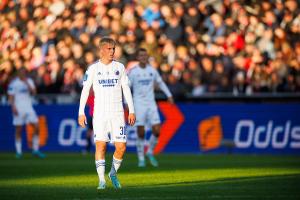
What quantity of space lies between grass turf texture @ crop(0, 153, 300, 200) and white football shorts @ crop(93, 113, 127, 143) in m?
0.82

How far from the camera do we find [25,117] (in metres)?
26.0

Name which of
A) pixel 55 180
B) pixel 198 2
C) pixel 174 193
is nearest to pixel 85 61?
pixel 198 2

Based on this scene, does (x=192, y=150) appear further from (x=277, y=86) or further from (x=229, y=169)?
(x=229, y=169)

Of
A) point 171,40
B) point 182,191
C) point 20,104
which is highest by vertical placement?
point 171,40

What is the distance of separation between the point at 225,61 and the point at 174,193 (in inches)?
619

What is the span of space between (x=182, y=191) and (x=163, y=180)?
251 centimetres

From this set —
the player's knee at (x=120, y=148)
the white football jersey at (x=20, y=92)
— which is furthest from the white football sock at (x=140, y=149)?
the white football jersey at (x=20, y=92)

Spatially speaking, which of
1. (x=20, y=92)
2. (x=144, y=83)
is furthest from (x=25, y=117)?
(x=144, y=83)

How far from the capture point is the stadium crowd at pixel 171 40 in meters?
26.5

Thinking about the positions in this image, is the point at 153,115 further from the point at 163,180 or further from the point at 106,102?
the point at 106,102

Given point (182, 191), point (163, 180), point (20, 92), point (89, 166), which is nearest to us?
point (182, 191)

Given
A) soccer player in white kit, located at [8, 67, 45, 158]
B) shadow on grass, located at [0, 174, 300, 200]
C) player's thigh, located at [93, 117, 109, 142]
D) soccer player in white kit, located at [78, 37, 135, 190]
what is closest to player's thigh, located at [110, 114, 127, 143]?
soccer player in white kit, located at [78, 37, 135, 190]

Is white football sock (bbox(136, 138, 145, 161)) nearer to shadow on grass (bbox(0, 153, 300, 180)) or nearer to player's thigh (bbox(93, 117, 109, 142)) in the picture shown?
shadow on grass (bbox(0, 153, 300, 180))

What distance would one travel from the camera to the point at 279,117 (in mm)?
25375
